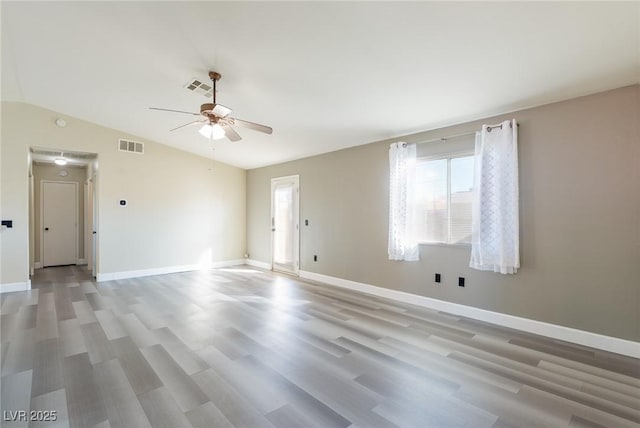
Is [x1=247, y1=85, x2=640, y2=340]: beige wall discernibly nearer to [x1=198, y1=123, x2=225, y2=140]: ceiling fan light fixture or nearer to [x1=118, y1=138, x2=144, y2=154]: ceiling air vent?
[x1=198, y1=123, x2=225, y2=140]: ceiling fan light fixture

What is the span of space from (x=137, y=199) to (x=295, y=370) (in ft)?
17.3

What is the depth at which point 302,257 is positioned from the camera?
6.17 metres

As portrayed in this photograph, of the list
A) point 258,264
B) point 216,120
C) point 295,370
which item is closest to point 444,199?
point 295,370

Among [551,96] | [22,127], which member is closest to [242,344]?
[551,96]

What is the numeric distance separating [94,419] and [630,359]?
4349 millimetres

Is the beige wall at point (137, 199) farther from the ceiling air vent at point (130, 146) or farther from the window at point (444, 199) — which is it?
the window at point (444, 199)

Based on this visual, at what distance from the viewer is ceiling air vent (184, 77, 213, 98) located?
3.52m

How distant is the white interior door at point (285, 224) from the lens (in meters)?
6.33

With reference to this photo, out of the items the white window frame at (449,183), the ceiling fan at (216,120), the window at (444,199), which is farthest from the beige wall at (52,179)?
the white window frame at (449,183)

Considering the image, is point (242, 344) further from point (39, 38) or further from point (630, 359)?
point (39, 38)

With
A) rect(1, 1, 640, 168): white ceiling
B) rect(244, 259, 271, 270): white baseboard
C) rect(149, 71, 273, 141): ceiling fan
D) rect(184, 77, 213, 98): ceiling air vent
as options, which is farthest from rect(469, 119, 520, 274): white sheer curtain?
rect(244, 259, 271, 270): white baseboard

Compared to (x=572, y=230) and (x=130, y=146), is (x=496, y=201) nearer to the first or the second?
(x=572, y=230)

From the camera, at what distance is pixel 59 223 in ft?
24.3

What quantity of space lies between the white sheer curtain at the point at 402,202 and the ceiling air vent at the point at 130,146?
507cm
